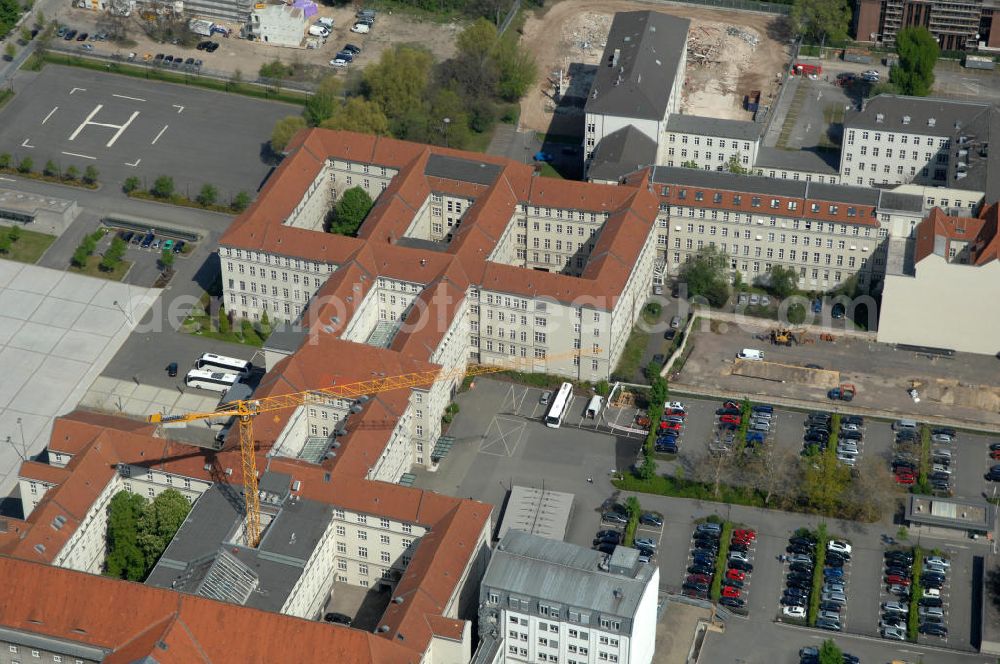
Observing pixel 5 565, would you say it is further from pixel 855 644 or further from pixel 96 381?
pixel 855 644

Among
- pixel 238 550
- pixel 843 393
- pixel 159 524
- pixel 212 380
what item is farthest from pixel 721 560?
pixel 212 380

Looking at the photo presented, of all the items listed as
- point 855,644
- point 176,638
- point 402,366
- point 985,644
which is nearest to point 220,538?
point 176,638

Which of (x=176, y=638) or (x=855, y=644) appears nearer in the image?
(x=176, y=638)

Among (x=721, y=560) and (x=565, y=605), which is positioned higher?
(x=565, y=605)

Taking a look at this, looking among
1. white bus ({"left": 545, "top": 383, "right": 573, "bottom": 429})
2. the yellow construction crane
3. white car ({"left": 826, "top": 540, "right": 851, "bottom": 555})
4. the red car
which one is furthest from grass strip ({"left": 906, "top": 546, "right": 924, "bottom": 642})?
the yellow construction crane

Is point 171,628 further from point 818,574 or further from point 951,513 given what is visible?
point 951,513

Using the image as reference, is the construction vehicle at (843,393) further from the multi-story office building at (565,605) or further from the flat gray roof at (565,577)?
the flat gray roof at (565,577)
